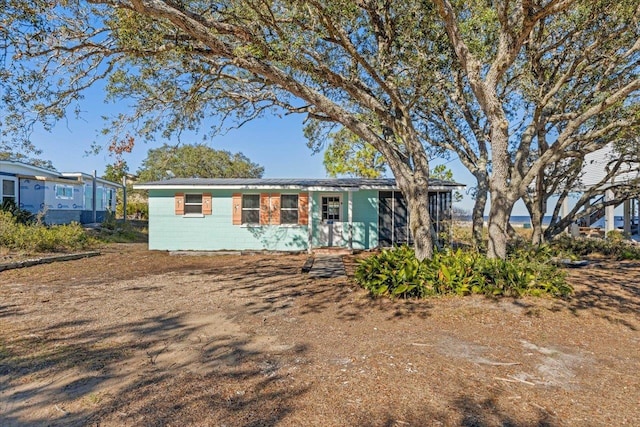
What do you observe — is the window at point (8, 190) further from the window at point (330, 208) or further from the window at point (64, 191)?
the window at point (330, 208)

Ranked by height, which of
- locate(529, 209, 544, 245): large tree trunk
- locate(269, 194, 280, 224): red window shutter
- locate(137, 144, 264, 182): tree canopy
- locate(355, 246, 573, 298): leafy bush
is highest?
locate(137, 144, 264, 182): tree canopy

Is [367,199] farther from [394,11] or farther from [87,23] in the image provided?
[87,23]

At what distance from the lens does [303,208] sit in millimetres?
13031

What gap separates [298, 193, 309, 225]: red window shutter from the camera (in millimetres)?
12990

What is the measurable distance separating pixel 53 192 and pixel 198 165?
12.4 metres

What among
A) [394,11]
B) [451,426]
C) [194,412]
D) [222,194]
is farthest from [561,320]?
[222,194]

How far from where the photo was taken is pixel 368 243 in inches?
520

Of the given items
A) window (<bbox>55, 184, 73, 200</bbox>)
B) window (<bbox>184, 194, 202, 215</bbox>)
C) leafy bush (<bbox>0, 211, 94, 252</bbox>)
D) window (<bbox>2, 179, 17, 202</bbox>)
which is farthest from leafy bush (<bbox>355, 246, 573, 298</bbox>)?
window (<bbox>55, 184, 73, 200</bbox>)

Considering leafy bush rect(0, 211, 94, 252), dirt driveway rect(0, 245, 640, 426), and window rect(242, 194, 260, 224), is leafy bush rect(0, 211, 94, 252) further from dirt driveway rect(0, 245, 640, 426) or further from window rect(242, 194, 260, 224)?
window rect(242, 194, 260, 224)

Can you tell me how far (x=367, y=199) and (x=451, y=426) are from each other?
1089 cm

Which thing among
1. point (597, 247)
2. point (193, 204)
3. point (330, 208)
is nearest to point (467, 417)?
point (330, 208)

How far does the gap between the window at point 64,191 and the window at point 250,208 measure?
13.4 meters

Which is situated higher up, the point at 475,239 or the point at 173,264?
the point at 475,239

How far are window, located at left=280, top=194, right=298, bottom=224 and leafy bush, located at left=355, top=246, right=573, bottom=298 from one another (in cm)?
694
